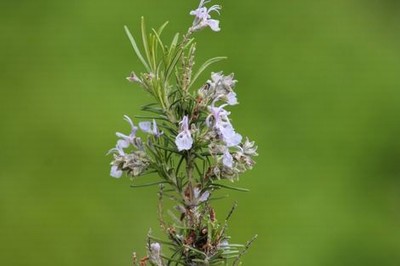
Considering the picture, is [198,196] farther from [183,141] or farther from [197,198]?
[183,141]

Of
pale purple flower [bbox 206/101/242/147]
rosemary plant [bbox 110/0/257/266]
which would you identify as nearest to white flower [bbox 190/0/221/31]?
rosemary plant [bbox 110/0/257/266]

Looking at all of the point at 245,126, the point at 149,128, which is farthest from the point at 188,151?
the point at 245,126

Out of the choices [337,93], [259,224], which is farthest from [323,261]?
[337,93]

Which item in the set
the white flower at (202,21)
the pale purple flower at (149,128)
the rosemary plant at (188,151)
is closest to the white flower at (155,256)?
the rosemary plant at (188,151)

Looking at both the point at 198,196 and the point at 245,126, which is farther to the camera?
the point at 245,126

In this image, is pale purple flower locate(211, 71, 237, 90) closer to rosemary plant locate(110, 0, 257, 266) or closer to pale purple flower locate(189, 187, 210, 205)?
rosemary plant locate(110, 0, 257, 266)

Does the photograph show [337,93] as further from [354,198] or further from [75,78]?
[75,78]

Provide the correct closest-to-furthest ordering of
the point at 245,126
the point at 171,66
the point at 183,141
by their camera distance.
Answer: the point at 183,141, the point at 171,66, the point at 245,126
